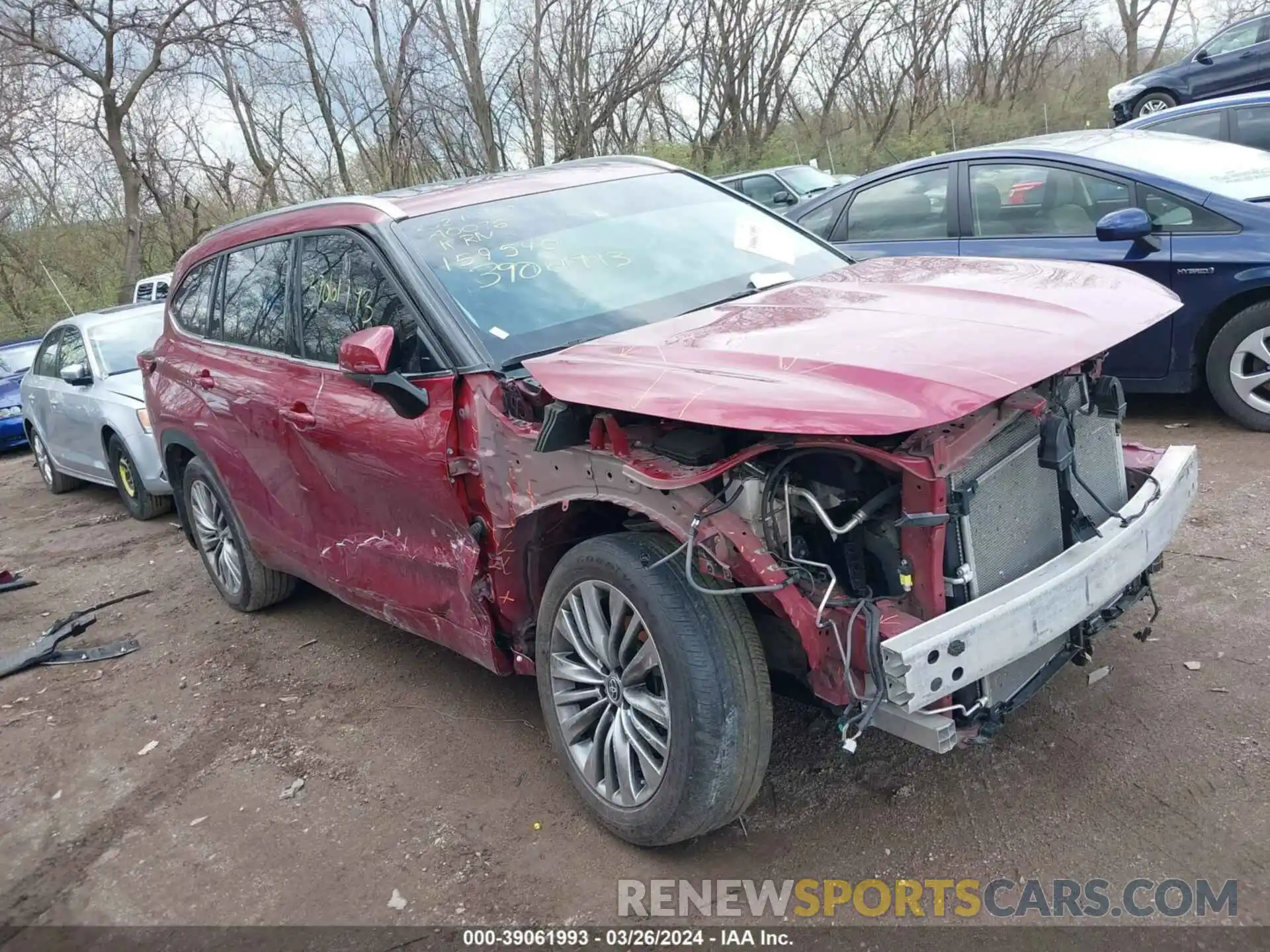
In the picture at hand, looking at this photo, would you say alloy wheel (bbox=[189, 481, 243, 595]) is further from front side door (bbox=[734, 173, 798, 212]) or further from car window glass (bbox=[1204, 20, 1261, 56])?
car window glass (bbox=[1204, 20, 1261, 56])

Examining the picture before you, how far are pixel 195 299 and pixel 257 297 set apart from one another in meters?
0.92

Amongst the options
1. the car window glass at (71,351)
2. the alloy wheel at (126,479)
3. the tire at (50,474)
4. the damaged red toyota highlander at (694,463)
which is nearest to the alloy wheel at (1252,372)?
the damaged red toyota highlander at (694,463)

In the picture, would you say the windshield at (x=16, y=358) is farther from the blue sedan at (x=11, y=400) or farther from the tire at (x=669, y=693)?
the tire at (x=669, y=693)

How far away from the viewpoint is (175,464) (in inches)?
216

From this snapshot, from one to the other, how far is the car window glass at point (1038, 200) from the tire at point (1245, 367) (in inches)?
36.3

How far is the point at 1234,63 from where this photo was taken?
13.8 meters

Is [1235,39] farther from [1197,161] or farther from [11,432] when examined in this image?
[11,432]

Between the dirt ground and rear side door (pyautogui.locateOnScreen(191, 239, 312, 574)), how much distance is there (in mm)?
693

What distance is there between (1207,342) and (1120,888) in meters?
3.89

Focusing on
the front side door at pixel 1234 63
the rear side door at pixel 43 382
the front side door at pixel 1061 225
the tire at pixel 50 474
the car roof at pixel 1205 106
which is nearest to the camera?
the front side door at pixel 1061 225

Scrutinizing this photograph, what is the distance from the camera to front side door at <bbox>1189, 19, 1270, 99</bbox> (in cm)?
1345

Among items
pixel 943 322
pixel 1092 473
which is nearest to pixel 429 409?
pixel 943 322

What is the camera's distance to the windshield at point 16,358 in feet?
43.5

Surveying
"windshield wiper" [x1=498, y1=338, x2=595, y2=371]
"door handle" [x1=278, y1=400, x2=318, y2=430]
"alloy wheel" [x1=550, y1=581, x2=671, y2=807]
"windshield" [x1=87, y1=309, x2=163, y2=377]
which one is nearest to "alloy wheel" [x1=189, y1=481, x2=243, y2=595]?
"door handle" [x1=278, y1=400, x2=318, y2=430]
